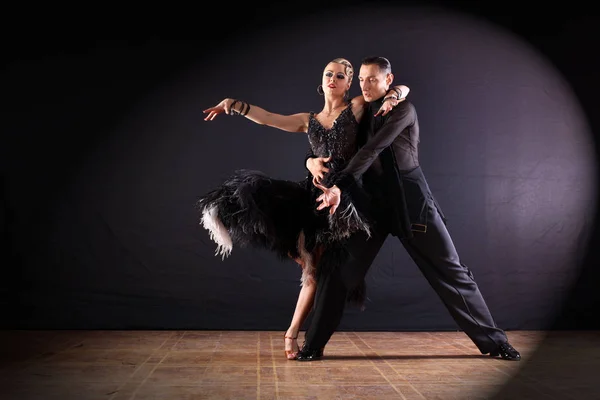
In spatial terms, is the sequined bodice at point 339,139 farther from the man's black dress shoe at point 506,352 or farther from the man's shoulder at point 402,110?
the man's black dress shoe at point 506,352

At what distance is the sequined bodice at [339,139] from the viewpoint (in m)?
3.74

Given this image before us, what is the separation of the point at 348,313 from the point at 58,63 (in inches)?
104

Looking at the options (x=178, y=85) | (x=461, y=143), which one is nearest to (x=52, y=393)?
(x=178, y=85)

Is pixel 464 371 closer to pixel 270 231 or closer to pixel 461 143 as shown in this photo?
pixel 270 231

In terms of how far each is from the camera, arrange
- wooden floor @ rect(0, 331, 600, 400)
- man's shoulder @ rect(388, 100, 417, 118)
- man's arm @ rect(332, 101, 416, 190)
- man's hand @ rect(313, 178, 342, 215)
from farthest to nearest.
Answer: man's shoulder @ rect(388, 100, 417, 118), man's arm @ rect(332, 101, 416, 190), man's hand @ rect(313, 178, 342, 215), wooden floor @ rect(0, 331, 600, 400)

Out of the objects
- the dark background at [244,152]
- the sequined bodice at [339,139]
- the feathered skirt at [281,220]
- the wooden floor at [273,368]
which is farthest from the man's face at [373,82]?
the wooden floor at [273,368]

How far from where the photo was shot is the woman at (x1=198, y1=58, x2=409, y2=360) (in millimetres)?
3588

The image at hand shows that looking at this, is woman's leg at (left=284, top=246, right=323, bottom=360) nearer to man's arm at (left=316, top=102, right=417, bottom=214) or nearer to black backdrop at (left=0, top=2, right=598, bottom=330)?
man's arm at (left=316, top=102, right=417, bottom=214)

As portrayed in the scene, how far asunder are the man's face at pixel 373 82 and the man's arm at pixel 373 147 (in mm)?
155

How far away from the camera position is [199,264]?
4.97m

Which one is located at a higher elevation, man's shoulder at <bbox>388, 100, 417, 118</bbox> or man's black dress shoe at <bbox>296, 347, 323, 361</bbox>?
man's shoulder at <bbox>388, 100, 417, 118</bbox>

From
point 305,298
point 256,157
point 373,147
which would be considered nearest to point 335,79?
point 373,147

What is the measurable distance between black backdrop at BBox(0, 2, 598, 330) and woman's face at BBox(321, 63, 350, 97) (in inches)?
47.9

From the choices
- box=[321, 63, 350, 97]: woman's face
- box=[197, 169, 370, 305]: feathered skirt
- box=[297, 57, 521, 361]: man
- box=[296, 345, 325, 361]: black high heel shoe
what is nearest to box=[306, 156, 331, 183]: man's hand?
box=[297, 57, 521, 361]: man
